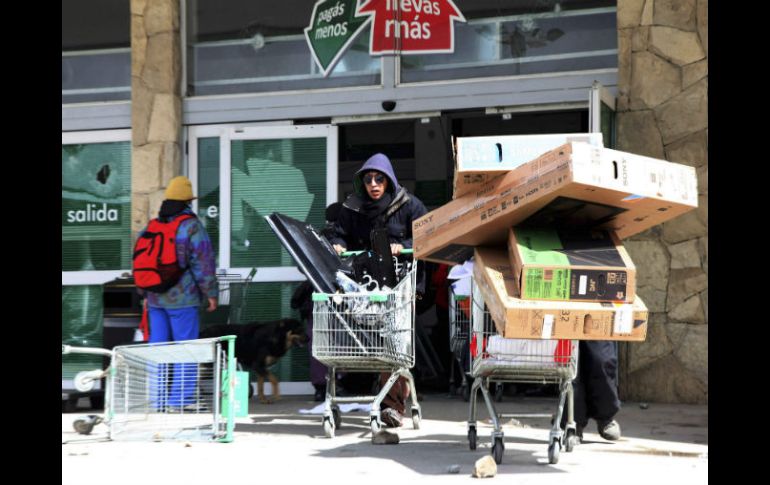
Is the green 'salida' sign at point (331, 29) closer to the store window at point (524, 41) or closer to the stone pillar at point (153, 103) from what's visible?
the store window at point (524, 41)

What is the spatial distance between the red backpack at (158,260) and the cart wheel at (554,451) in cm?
421

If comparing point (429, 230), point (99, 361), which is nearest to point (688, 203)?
point (429, 230)

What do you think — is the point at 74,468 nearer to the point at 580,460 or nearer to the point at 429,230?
the point at 429,230

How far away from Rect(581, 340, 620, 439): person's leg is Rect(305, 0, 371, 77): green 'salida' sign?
503 cm

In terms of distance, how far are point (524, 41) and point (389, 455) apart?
16.3 ft

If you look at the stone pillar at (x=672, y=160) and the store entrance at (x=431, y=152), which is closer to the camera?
the stone pillar at (x=672, y=160)

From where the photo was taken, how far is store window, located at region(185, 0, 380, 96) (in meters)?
11.4

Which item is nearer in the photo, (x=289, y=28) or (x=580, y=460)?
(x=580, y=460)

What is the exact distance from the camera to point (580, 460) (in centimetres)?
689

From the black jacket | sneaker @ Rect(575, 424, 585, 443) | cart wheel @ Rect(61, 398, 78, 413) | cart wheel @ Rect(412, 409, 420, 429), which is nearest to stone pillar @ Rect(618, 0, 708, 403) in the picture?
the black jacket

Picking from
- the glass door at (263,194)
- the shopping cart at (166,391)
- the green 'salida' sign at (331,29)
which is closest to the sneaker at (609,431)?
the shopping cart at (166,391)

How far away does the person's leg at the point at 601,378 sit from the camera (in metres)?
7.23

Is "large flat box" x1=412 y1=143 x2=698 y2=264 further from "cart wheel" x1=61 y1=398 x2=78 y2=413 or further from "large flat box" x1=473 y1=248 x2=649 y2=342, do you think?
"cart wheel" x1=61 y1=398 x2=78 y2=413
